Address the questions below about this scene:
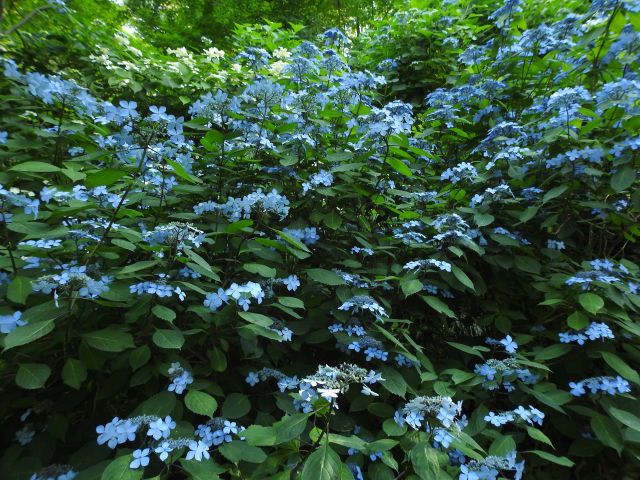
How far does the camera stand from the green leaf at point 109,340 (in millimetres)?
1212

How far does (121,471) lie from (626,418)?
192cm

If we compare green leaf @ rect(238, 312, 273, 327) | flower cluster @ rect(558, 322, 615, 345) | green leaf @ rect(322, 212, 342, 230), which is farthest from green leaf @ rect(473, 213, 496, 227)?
green leaf @ rect(238, 312, 273, 327)

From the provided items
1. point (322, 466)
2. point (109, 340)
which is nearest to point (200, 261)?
point (109, 340)

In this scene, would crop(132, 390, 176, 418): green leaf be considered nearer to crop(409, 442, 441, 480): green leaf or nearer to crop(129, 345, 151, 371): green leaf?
crop(129, 345, 151, 371): green leaf

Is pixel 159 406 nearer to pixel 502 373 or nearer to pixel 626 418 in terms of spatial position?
pixel 502 373

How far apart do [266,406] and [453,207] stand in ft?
5.86

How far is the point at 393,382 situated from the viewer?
1569mm

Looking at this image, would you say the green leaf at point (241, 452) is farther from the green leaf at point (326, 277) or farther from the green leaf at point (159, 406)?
the green leaf at point (326, 277)

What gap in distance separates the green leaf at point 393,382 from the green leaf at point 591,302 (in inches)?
38.7

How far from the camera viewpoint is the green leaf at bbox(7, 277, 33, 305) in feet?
3.91

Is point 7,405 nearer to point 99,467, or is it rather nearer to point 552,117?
point 99,467

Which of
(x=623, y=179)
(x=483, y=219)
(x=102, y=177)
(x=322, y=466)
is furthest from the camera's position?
(x=483, y=219)

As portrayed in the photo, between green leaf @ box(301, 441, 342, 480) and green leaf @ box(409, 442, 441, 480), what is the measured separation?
28 cm

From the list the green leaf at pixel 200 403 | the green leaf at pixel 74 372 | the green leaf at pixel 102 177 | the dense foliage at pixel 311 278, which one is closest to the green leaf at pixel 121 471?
the dense foliage at pixel 311 278
